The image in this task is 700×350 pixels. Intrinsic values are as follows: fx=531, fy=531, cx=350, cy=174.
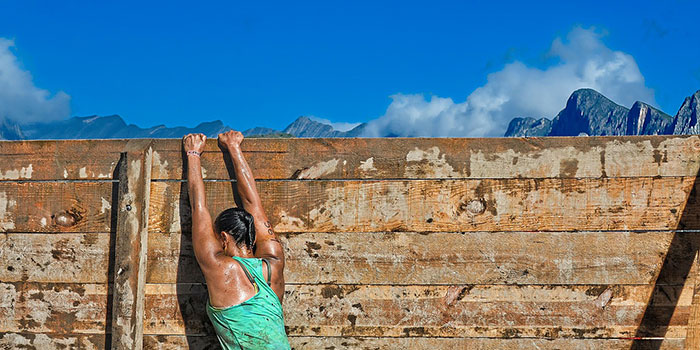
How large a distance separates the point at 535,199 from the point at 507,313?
0.72 meters

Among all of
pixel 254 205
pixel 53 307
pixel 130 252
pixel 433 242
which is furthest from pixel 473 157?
pixel 53 307

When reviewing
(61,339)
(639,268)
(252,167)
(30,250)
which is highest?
(252,167)

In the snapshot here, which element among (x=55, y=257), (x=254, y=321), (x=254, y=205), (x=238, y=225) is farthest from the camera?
(x=55, y=257)

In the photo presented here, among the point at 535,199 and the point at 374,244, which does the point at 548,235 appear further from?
the point at 374,244

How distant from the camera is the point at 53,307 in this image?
3.38m

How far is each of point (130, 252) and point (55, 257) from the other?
0.61 meters

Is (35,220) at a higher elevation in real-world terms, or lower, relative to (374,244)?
higher

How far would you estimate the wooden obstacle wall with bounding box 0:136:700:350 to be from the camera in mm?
3211

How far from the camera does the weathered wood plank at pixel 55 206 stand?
11.0ft

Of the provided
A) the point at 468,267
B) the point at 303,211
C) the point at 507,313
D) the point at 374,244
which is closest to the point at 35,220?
the point at 303,211

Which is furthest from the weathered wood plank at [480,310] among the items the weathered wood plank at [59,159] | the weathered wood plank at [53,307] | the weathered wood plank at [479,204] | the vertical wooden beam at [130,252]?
the weathered wood plank at [59,159]

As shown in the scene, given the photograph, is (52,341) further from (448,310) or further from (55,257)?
(448,310)

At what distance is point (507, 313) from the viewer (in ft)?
10.7

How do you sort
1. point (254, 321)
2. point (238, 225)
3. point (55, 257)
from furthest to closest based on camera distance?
point (55, 257) → point (238, 225) → point (254, 321)
